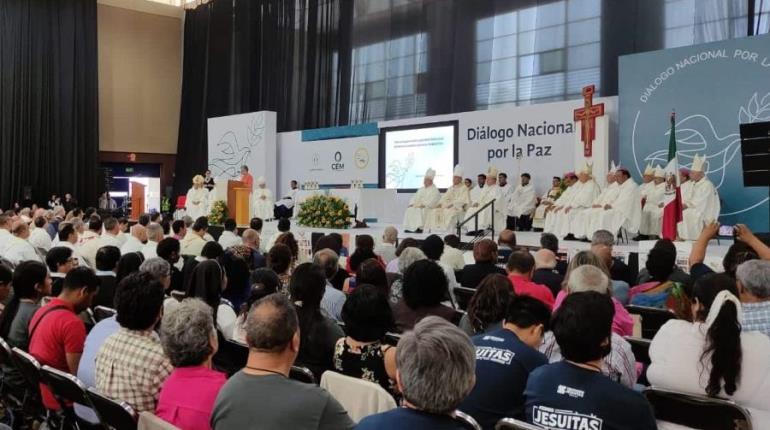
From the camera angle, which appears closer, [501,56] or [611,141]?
[611,141]

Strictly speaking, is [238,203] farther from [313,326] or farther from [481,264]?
[313,326]

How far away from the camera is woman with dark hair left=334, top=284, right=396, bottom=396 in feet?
7.95

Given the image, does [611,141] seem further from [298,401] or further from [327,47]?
[298,401]

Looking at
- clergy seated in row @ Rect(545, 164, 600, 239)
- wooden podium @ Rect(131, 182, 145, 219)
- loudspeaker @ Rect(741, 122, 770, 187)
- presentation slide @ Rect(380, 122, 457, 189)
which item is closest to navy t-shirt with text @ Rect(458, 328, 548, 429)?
loudspeaker @ Rect(741, 122, 770, 187)

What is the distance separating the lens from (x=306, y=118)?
57.7 ft

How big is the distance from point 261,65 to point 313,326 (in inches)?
674

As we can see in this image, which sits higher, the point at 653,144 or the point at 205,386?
the point at 653,144

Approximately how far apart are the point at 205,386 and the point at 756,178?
526 cm

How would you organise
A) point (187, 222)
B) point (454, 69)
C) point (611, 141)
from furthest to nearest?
1. point (454, 69)
2. point (611, 141)
3. point (187, 222)

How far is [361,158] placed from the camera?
15.1 metres

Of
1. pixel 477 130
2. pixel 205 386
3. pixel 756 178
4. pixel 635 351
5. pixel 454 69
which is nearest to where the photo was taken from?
pixel 205 386

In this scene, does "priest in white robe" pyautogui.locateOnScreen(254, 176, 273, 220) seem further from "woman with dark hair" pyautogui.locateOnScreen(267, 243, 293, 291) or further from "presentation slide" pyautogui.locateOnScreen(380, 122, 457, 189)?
"woman with dark hair" pyautogui.locateOnScreen(267, 243, 293, 291)

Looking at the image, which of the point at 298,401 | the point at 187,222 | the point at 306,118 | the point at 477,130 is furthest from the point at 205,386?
the point at 306,118

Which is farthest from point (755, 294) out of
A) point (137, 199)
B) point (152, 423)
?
point (137, 199)
